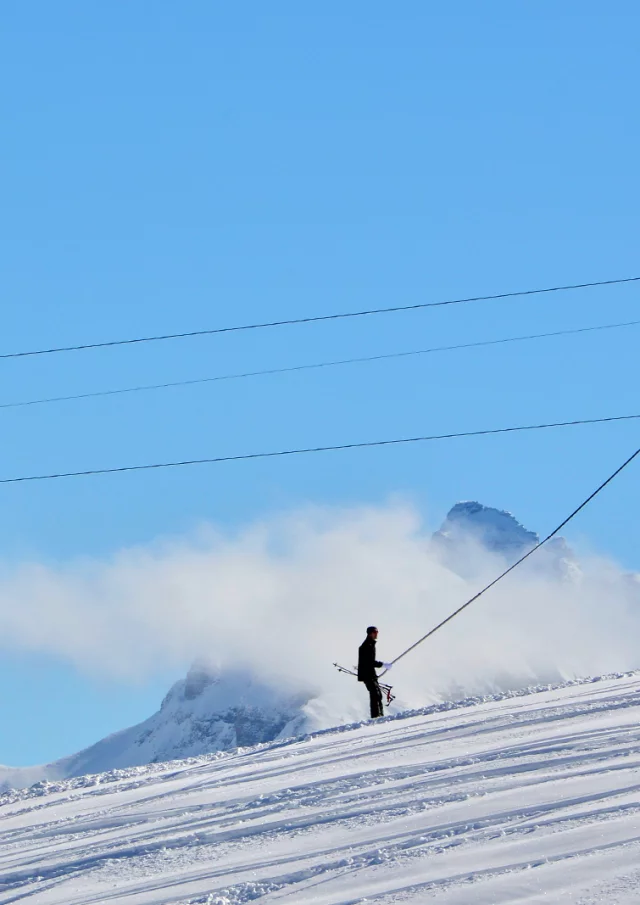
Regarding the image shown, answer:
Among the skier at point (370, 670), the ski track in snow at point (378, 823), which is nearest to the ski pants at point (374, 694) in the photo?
the skier at point (370, 670)

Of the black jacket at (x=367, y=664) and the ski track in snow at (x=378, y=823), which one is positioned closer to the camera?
the ski track in snow at (x=378, y=823)

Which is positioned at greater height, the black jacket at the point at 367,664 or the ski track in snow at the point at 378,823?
the black jacket at the point at 367,664

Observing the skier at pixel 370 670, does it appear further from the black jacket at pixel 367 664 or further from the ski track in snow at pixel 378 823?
the ski track in snow at pixel 378 823

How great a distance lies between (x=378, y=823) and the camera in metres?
11.9

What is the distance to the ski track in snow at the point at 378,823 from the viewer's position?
9.91 meters

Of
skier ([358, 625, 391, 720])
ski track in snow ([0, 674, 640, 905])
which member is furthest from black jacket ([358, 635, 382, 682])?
ski track in snow ([0, 674, 640, 905])

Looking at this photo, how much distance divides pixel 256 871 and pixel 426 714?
8.45 metres

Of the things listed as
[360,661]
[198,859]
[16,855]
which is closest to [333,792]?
[198,859]

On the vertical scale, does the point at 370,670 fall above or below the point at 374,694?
above

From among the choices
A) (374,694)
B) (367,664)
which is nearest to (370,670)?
(367,664)

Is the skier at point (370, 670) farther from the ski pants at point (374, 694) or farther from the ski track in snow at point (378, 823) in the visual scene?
the ski track in snow at point (378, 823)

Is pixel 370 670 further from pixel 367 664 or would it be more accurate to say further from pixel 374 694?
pixel 374 694

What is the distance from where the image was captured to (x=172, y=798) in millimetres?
15062

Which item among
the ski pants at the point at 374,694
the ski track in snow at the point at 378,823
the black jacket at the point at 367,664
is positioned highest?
the black jacket at the point at 367,664
